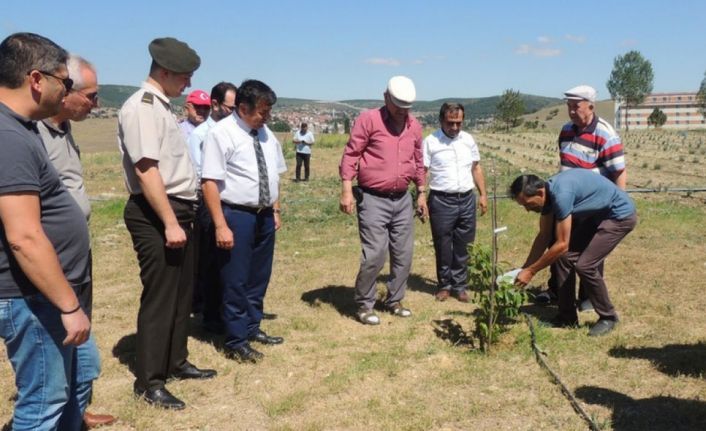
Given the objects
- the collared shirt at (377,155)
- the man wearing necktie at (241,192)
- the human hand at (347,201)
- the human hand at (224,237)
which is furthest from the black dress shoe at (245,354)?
the collared shirt at (377,155)

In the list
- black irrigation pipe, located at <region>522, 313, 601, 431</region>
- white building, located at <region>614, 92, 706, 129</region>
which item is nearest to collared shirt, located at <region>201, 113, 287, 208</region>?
black irrigation pipe, located at <region>522, 313, 601, 431</region>

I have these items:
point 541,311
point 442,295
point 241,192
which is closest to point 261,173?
point 241,192

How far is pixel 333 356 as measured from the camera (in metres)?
4.18

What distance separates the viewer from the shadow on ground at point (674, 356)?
3725mm

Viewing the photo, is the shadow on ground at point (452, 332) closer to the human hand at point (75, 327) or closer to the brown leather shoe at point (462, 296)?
the brown leather shoe at point (462, 296)

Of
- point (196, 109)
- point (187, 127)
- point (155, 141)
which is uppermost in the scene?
point (196, 109)

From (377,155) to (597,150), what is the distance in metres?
1.78

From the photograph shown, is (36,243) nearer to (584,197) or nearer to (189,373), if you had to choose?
(189,373)

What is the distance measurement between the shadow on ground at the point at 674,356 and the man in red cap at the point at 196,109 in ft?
12.3

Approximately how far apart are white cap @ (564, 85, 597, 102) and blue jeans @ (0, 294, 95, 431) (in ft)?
13.1

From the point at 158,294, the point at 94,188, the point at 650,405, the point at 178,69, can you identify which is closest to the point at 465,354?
the point at 650,405

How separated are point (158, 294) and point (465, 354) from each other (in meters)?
2.08

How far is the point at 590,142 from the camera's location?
4.79 meters

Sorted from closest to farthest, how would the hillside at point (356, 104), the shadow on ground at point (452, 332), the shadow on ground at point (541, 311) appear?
1. the shadow on ground at point (452, 332)
2. the shadow on ground at point (541, 311)
3. the hillside at point (356, 104)
